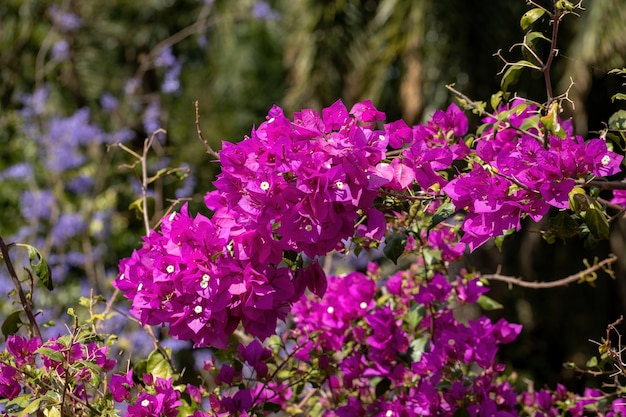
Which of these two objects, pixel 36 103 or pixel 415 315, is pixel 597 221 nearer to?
pixel 415 315

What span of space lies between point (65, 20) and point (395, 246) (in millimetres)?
4650

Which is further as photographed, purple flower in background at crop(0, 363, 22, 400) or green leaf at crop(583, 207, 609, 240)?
purple flower in background at crop(0, 363, 22, 400)

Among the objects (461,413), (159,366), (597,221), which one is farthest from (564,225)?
(159,366)

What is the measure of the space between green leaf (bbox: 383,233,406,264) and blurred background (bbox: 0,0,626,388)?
2098 millimetres

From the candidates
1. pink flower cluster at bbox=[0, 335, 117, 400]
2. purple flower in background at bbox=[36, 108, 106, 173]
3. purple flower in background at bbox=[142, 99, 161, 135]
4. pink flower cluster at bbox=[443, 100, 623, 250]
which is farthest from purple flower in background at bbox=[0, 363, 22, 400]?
purple flower in background at bbox=[142, 99, 161, 135]

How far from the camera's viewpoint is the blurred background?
432cm

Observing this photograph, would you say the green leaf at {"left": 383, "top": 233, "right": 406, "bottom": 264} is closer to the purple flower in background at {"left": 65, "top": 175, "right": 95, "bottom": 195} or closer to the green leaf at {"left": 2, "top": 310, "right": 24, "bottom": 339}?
the green leaf at {"left": 2, "top": 310, "right": 24, "bottom": 339}

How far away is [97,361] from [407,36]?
3.71 m

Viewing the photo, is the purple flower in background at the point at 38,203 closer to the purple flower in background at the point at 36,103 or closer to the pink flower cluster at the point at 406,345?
the purple flower in background at the point at 36,103

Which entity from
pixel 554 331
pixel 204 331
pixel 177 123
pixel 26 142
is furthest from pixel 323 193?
pixel 177 123

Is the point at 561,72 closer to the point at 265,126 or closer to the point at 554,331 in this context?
the point at 554,331

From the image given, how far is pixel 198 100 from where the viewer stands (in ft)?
16.2

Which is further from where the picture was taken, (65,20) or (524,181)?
(65,20)

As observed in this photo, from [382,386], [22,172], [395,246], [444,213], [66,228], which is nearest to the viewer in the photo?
[444,213]
